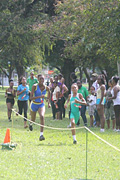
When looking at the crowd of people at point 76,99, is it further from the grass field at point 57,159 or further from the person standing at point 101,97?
the grass field at point 57,159

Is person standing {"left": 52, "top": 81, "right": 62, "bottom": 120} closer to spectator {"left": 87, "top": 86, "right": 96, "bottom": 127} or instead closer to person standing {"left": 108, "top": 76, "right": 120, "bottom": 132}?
spectator {"left": 87, "top": 86, "right": 96, "bottom": 127}

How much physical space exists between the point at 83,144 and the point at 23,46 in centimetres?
1456

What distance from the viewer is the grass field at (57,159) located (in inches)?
293

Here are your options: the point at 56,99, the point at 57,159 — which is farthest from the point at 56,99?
the point at 57,159

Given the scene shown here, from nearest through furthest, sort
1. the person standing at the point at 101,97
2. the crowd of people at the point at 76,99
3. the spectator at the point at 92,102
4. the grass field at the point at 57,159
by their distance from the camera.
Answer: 1. the grass field at the point at 57,159
2. the crowd of people at the point at 76,99
3. the person standing at the point at 101,97
4. the spectator at the point at 92,102

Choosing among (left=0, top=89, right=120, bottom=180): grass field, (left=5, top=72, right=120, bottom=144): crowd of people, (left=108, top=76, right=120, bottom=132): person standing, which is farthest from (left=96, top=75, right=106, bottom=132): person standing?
(left=0, top=89, right=120, bottom=180): grass field

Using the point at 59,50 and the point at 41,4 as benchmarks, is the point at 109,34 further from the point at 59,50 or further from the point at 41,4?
the point at 59,50

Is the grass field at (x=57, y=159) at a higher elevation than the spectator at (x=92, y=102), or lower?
lower

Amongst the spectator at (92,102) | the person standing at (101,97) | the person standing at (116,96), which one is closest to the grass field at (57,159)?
the person standing at (101,97)

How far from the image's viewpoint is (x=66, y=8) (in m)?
20.3

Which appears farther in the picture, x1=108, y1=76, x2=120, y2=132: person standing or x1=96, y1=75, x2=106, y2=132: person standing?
x1=108, y1=76, x2=120, y2=132: person standing

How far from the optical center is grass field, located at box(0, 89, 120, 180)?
744 cm

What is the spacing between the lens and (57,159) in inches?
346

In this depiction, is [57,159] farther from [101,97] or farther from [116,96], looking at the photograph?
[116,96]
